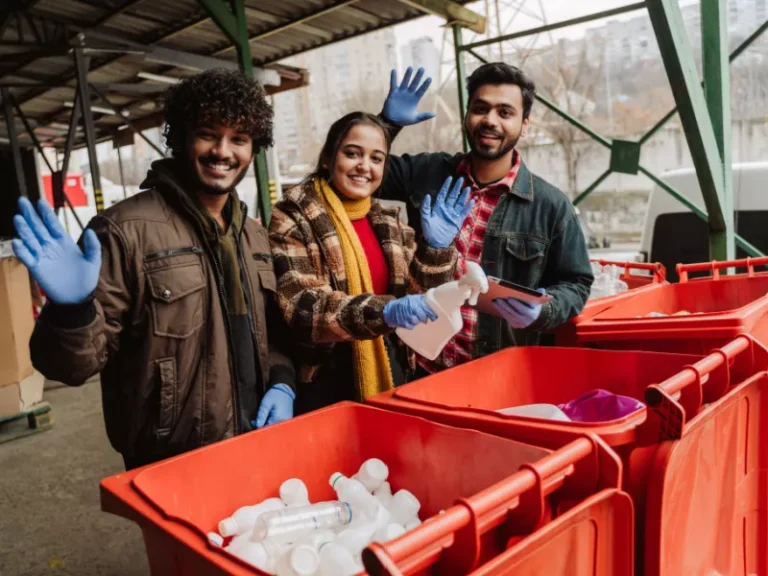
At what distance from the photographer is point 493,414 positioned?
1.31 meters

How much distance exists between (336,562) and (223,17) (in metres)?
5.01

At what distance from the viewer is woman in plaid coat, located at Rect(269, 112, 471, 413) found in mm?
1755

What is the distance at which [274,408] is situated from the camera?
63.6 inches

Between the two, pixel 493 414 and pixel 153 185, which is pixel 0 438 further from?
pixel 493 414

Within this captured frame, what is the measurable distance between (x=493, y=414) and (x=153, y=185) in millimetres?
1007

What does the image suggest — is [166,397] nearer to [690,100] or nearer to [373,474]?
[373,474]

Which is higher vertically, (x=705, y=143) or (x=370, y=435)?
(x=705, y=143)

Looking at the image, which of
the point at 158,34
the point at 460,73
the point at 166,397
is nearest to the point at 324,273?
→ the point at 166,397

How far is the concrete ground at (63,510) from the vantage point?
8.80 ft

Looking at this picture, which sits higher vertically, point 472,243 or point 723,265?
point 472,243

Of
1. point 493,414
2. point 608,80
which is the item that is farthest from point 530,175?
point 608,80

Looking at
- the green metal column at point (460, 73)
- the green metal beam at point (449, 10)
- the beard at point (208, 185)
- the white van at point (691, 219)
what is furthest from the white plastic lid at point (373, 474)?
the green metal beam at point (449, 10)

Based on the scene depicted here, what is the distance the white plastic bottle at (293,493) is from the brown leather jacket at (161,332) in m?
0.28

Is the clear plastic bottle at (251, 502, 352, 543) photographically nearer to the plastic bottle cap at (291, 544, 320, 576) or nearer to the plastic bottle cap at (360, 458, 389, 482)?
the plastic bottle cap at (360, 458, 389, 482)
